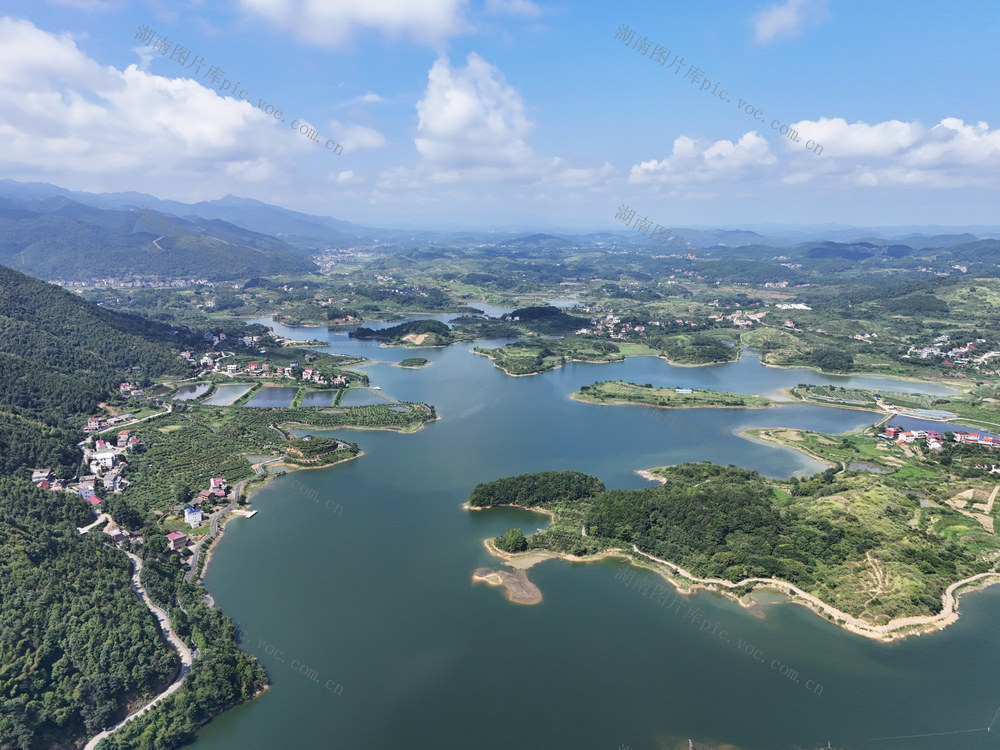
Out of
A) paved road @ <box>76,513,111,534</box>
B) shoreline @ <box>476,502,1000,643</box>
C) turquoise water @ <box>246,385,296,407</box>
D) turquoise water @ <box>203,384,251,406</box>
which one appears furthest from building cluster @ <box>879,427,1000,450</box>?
turquoise water @ <box>203,384,251,406</box>

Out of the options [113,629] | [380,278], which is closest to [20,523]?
[113,629]

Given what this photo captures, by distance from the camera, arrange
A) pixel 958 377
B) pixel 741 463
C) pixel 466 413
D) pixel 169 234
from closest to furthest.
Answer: pixel 741 463
pixel 466 413
pixel 958 377
pixel 169 234

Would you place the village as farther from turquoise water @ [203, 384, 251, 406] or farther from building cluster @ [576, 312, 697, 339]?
building cluster @ [576, 312, 697, 339]

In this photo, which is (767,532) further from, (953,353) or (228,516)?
(953,353)

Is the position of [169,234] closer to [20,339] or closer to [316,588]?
[20,339]

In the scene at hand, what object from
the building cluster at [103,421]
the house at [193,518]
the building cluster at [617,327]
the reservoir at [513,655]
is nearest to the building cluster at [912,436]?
the reservoir at [513,655]

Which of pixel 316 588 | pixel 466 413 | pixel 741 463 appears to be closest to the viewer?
pixel 316 588

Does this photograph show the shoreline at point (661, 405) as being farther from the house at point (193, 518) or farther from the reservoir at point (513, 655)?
the house at point (193, 518)
